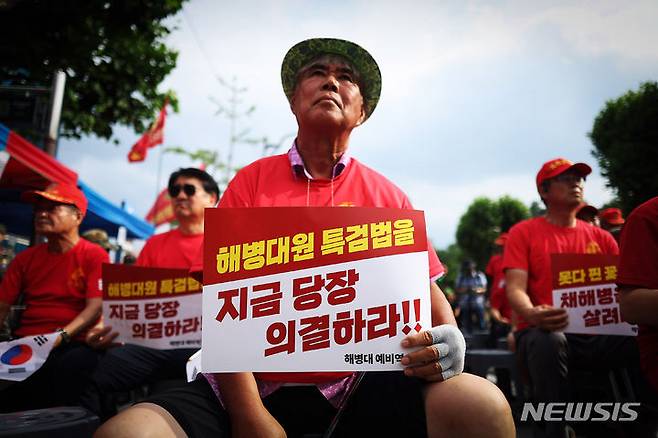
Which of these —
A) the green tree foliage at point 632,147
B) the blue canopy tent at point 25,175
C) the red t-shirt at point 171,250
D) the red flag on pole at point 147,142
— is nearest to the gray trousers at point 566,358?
the red t-shirt at point 171,250

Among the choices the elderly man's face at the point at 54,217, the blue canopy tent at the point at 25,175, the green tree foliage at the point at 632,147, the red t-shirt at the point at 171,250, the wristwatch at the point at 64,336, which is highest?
the green tree foliage at the point at 632,147

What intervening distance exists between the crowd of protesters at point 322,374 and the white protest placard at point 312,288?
0.10 meters

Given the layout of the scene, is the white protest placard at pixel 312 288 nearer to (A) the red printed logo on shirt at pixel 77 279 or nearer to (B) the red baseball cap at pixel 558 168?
(A) the red printed logo on shirt at pixel 77 279

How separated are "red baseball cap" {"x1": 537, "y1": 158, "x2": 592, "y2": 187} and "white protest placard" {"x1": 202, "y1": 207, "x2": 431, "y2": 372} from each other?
2492 millimetres

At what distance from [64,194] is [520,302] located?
313 cm

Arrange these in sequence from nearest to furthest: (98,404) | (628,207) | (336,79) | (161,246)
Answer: (336,79) → (98,404) → (161,246) → (628,207)

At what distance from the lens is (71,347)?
289cm

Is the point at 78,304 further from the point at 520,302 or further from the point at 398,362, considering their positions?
the point at 520,302

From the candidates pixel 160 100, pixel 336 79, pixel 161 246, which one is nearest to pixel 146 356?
pixel 161 246

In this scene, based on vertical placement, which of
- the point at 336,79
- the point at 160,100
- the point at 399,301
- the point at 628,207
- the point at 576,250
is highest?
the point at 160,100

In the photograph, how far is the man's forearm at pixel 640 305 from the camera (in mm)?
1742

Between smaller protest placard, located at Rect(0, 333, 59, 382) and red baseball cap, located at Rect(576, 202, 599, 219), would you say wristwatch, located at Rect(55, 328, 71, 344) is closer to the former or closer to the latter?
smaller protest placard, located at Rect(0, 333, 59, 382)

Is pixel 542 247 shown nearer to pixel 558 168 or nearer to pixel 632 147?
pixel 558 168

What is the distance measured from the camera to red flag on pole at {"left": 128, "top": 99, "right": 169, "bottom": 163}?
46.2 feet
